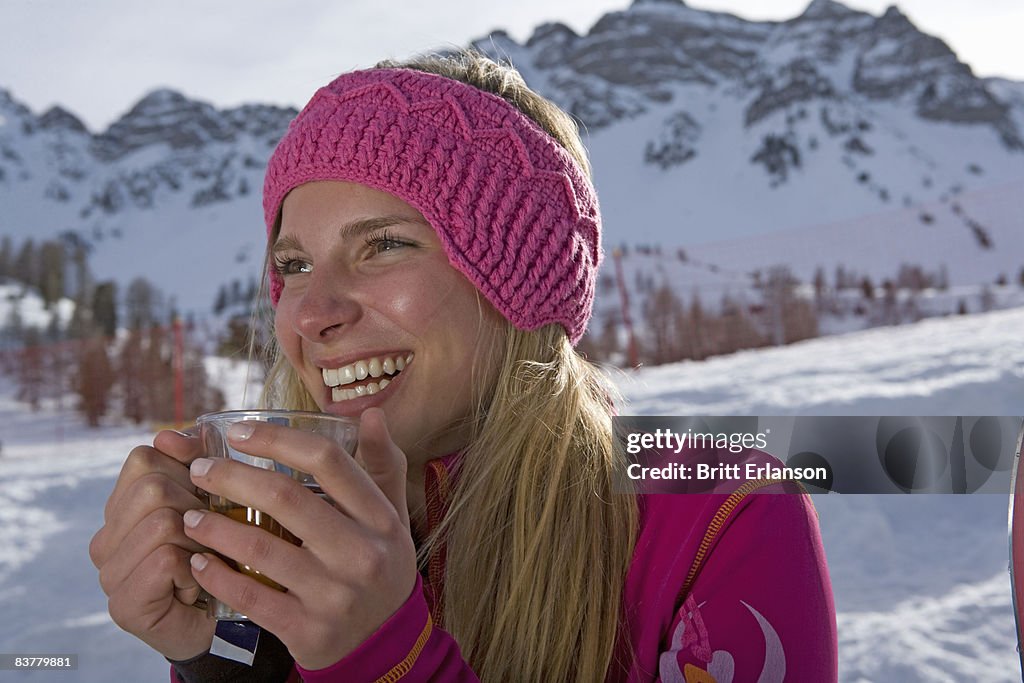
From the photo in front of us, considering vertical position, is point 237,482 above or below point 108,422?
above

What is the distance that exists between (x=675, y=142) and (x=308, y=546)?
57.1 meters

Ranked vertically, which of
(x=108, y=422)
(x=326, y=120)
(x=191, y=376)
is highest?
(x=326, y=120)

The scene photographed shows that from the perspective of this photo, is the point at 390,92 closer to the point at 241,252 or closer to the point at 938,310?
the point at 938,310

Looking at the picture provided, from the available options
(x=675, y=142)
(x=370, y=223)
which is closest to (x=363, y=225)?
(x=370, y=223)

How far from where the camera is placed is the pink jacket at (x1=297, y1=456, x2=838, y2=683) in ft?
3.36

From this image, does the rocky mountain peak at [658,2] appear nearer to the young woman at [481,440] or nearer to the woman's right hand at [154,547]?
the young woman at [481,440]

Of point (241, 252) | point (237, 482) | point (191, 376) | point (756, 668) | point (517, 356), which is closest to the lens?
point (237, 482)

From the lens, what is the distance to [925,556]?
3.40 m

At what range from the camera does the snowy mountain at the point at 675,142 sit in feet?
154

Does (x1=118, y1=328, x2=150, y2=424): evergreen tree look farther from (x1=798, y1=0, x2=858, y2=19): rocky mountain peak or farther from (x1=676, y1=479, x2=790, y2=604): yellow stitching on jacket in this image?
(x1=798, y1=0, x2=858, y2=19): rocky mountain peak

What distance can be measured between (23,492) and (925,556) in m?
5.09

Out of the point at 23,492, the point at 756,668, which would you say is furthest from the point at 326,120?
the point at 23,492

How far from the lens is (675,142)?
55.0 meters

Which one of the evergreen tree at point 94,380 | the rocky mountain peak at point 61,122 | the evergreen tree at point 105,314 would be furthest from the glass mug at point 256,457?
the rocky mountain peak at point 61,122
